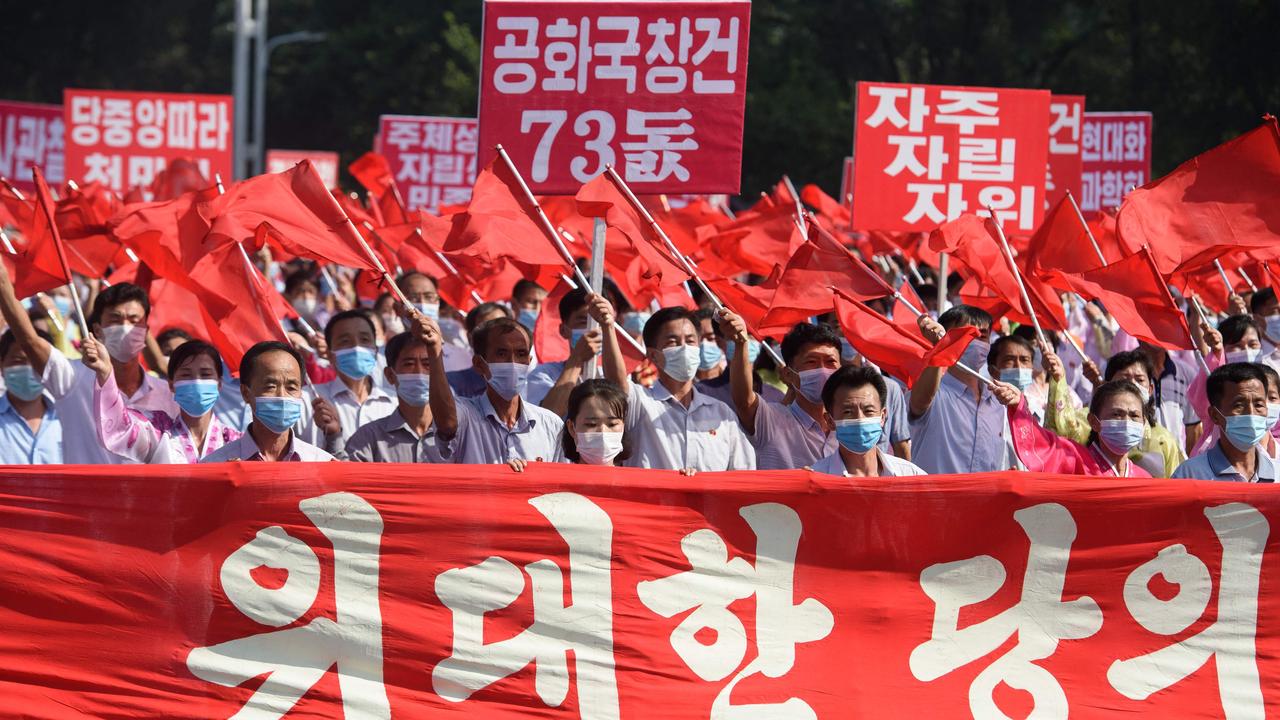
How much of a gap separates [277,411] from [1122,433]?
2.62m

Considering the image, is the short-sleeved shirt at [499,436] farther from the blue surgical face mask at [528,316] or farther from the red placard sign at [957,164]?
the red placard sign at [957,164]

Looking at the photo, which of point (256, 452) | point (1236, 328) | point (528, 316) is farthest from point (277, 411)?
point (1236, 328)

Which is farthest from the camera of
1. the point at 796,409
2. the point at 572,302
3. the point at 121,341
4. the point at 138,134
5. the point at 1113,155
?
the point at 1113,155

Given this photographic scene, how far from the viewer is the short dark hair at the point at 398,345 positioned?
5.96 m

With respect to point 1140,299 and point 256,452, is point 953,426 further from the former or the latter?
point 256,452

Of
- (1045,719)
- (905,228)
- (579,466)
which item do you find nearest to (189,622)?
(579,466)

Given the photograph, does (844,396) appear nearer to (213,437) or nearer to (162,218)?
(213,437)

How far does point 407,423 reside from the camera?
586 centimetres

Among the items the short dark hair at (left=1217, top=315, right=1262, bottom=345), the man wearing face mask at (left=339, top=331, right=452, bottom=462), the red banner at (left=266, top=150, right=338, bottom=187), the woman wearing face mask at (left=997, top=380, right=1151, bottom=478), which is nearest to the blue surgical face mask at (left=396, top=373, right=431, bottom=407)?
the man wearing face mask at (left=339, top=331, right=452, bottom=462)

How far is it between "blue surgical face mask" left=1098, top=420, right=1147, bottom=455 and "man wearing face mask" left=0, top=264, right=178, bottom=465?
308 centimetres

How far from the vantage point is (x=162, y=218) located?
824 cm

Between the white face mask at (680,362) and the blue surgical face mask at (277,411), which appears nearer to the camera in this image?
the blue surgical face mask at (277,411)

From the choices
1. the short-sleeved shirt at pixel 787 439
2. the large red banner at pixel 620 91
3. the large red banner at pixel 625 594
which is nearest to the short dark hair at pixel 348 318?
the large red banner at pixel 620 91

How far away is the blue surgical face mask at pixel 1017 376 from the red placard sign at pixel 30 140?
39.5 ft
